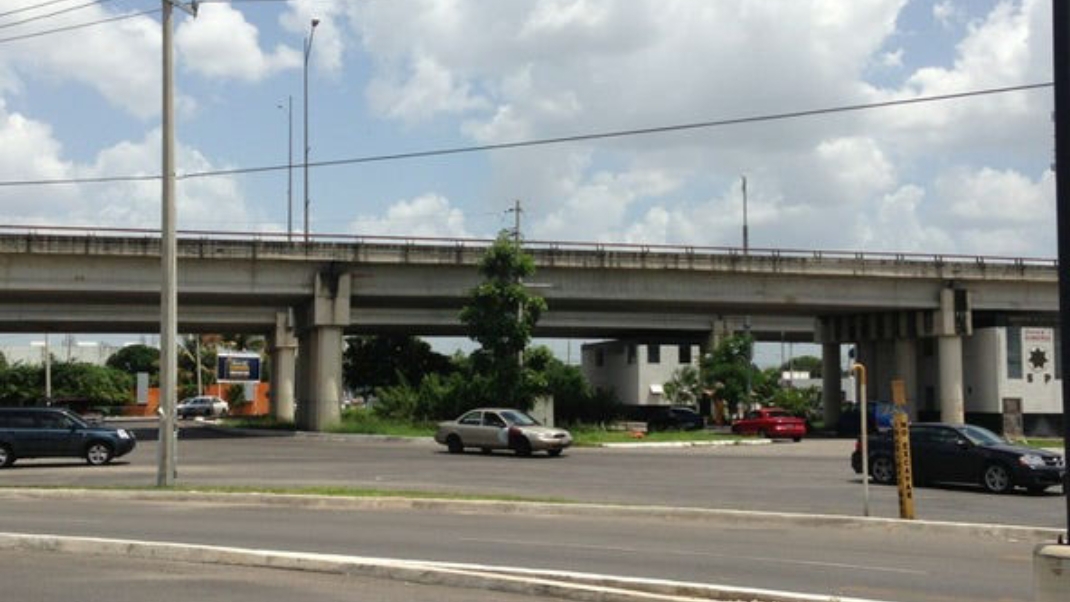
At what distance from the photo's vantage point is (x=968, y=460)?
2427cm

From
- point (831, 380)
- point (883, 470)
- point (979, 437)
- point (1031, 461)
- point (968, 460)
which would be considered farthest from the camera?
point (831, 380)

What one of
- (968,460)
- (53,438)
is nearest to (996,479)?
(968,460)

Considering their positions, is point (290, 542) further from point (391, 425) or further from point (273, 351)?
point (273, 351)

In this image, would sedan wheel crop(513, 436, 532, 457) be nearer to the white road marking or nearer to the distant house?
the white road marking

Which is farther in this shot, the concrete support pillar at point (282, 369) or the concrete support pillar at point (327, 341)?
the concrete support pillar at point (282, 369)

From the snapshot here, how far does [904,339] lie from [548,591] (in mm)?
49924

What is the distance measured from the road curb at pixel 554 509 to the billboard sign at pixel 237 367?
6155cm

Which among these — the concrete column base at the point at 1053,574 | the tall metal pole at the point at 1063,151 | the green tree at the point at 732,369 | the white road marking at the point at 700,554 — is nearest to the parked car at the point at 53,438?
the white road marking at the point at 700,554

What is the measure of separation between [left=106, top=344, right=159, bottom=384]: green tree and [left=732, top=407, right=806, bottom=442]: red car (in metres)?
90.2

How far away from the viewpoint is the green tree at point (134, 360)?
129m

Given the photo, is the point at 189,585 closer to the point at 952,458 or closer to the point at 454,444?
the point at 952,458

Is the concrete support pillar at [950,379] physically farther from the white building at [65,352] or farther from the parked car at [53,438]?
the white building at [65,352]

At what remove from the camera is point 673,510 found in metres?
17.8

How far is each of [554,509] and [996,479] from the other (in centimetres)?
1035
